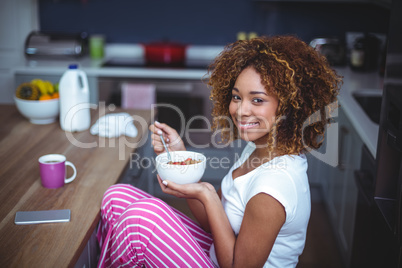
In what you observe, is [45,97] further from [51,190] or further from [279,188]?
[279,188]

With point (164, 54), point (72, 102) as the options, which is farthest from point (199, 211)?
point (164, 54)

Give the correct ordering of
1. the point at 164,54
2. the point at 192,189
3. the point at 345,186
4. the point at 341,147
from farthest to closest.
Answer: the point at 164,54
the point at 341,147
the point at 345,186
the point at 192,189

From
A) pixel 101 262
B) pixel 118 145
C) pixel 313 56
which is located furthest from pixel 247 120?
pixel 118 145

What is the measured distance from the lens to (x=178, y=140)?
154 centimetres

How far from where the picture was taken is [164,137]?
5.08ft

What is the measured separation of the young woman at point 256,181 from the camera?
1187 mm

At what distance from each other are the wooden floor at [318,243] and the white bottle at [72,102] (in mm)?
1145

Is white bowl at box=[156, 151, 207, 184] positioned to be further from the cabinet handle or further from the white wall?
the white wall

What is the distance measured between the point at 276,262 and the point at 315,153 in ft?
5.79

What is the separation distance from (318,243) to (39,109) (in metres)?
1.67

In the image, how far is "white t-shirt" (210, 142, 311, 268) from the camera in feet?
3.73

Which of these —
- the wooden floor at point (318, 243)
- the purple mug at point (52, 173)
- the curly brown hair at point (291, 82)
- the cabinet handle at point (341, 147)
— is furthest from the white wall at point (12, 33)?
the curly brown hair at point (291, 82)

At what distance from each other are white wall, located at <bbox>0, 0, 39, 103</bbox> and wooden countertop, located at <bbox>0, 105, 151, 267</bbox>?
1.51 m

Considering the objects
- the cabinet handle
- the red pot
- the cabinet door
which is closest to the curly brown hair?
the cabinet door
